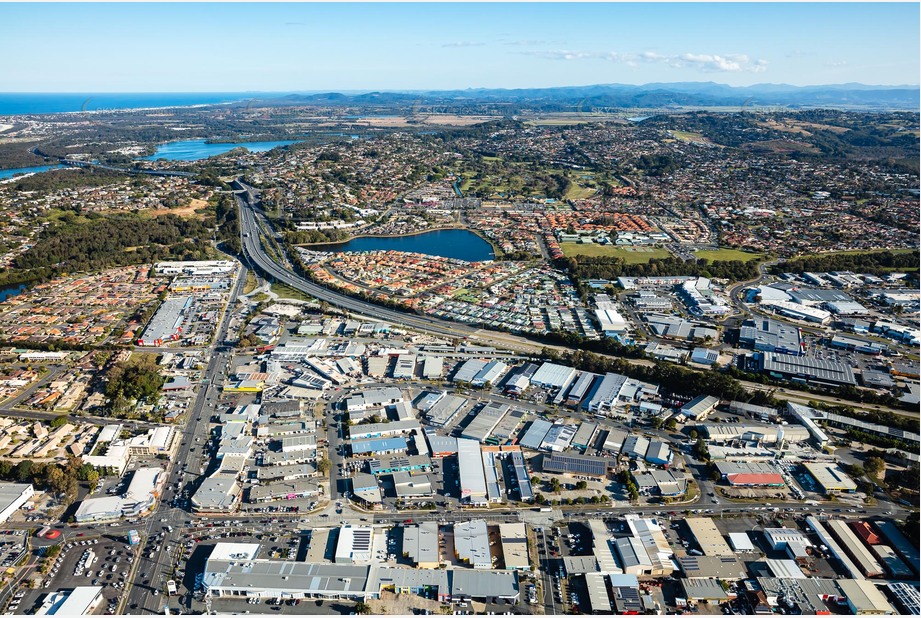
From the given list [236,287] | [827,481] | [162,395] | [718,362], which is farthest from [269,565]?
[236,287]

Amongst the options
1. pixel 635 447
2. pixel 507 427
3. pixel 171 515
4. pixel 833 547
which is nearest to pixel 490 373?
pixel 507 427

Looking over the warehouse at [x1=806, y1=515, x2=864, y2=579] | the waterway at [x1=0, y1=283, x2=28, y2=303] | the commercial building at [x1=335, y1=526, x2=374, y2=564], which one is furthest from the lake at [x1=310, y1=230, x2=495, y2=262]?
the warehouse at [x1=806, y1=515, x2=864, y2=579]

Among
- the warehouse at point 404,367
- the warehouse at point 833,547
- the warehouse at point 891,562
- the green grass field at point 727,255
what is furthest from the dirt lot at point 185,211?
the warehouse at point 891,562

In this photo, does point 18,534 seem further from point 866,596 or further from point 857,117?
point 857,117

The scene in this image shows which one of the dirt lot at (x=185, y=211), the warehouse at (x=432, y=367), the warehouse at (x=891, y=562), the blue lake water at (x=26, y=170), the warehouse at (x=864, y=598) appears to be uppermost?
the blue lake water at (x=26, y=170)

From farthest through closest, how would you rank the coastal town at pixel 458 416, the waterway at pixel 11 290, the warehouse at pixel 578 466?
the waterway at pixel 11 290 → the warehouse at pixel 578 466 → the coastal town at pixel 458 416

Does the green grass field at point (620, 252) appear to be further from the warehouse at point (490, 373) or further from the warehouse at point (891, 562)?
the warehouse at point (891, 562)

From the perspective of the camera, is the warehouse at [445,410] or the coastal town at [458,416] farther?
the warehouse at [445,410]
